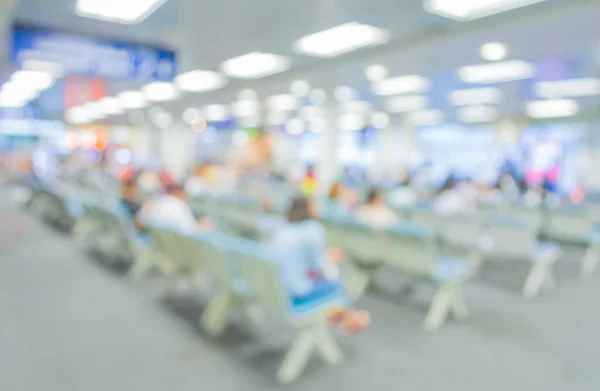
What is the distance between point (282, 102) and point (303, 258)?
10.6 metres

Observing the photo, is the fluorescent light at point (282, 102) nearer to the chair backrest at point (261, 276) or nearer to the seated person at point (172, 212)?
the seated person at point (172, 212)

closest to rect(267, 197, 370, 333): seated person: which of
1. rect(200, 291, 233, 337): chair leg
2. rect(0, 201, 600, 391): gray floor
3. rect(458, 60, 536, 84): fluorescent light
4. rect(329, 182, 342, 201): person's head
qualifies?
rect(0, 201, 600, 391): gray floor

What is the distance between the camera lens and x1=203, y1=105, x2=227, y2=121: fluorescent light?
15562 millimetres

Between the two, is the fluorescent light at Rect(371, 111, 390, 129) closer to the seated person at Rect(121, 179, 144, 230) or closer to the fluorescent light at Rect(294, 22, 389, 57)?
the fluorescent light at Rect(294, 22, 389, 57)

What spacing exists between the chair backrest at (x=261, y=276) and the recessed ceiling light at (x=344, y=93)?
25.4ft

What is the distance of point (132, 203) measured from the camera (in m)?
6.06

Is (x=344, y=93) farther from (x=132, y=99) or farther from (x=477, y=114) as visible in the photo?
(x=477, y=114)

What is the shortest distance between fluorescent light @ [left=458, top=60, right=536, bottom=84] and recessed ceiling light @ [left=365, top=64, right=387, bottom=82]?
54.7 inches

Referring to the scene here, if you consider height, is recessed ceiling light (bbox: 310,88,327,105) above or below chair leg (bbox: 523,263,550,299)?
above

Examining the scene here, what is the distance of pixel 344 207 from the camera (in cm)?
626

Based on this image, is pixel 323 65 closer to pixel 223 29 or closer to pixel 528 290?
pixel 223 29

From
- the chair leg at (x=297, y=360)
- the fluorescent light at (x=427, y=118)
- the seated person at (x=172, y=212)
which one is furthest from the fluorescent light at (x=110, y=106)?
the chair leg at (x=297, y=360)

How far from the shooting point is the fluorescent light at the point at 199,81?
30.7 feet

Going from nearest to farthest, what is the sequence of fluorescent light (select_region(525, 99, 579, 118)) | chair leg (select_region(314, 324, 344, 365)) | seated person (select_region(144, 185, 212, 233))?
chair leg (select_region(314, 324, 344, 365)), seated person (select_region(144, 185, 212, 233)), fluorescent light (select_region(525, 99, 579, 118))
